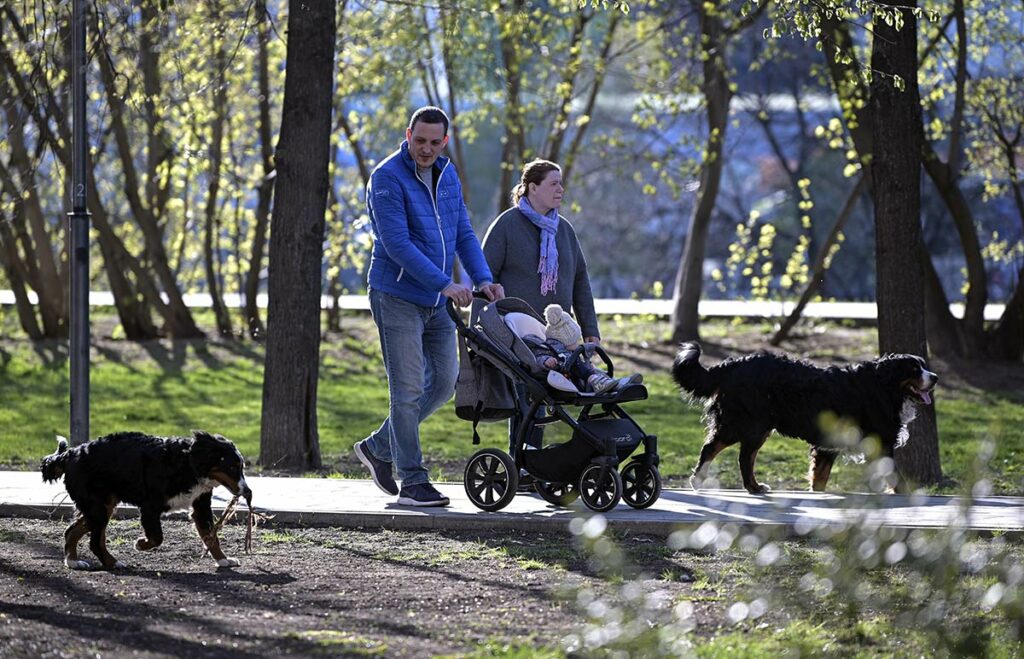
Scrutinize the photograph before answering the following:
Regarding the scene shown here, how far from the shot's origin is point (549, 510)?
8305 millimetres

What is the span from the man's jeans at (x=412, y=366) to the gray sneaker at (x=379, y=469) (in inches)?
13.1

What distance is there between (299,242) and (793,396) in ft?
12.9

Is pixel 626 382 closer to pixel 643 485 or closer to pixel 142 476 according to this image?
pixel 643 485

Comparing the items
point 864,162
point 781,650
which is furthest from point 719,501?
point 864,162

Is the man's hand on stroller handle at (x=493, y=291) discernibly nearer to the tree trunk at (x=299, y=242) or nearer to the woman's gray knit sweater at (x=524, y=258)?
the woman's gray knit sweater at (x=524, y=258)

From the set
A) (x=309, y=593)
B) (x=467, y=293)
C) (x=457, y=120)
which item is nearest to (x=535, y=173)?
(x=467, y=293)

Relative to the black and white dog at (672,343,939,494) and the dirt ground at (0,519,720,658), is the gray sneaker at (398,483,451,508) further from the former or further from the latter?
the black and white dog at (672,343,939,494)

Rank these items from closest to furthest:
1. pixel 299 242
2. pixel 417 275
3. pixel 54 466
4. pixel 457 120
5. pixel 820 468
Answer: pixel 54 466 < pixel 417 275 < pixel 820 468 < pixel 299 242 < pixel 457 120

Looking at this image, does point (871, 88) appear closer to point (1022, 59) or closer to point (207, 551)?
point (207, 551)

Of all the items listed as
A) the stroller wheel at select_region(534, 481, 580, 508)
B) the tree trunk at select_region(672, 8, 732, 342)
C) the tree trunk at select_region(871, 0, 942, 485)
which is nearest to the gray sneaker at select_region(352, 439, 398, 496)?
the stroller wheel at select_region(534, 481, 580, 508)

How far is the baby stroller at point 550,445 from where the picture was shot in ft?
26.0

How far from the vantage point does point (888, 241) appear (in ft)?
33.2

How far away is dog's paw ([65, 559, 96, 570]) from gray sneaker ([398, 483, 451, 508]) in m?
2.05

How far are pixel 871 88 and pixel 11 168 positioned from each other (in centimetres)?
1622
